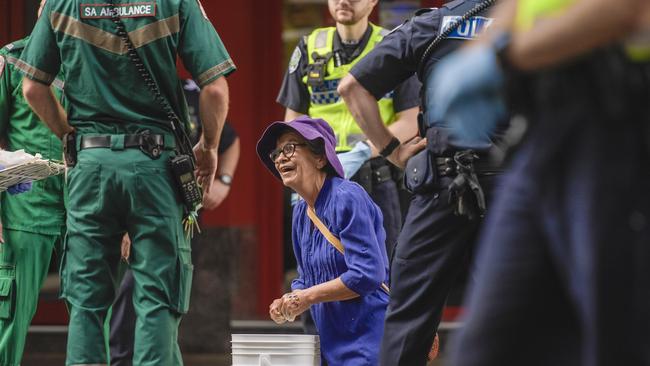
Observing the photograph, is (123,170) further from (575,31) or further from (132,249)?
(575,31)

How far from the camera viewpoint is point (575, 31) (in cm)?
233

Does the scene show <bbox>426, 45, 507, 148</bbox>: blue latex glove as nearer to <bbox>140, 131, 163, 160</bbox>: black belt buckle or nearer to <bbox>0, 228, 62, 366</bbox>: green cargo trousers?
<bbox>140, 131, 163, 160</bbox>: black belt buckle

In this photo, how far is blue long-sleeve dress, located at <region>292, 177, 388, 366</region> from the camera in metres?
4.59

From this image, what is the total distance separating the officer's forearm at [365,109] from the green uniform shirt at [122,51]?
1.80ft

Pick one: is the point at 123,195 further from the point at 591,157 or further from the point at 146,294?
the point at 591,157

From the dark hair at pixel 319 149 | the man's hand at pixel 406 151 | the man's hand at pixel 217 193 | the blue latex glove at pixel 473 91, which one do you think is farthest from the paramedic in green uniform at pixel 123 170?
the blue latex glove at pixel 473 91

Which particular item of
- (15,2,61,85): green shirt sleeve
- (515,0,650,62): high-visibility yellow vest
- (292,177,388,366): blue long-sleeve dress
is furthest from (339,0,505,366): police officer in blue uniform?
(515,0,650,62): high-visibility yellow vest

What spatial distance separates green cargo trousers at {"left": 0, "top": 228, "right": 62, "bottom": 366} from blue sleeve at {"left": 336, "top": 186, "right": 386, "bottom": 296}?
68.8 inches

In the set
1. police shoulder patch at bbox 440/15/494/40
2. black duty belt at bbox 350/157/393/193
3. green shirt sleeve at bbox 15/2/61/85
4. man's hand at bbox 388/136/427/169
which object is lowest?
black duty belt at bbox 350/157/393/193

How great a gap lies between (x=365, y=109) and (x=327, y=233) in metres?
0.58

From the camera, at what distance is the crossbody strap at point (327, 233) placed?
471 centimetres

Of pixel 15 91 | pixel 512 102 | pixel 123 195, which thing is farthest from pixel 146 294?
pixel 512 102

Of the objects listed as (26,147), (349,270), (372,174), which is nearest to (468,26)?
(349,270)

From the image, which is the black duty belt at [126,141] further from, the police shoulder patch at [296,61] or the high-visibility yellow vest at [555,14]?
the high-visibility yellow vest at [555,14]
